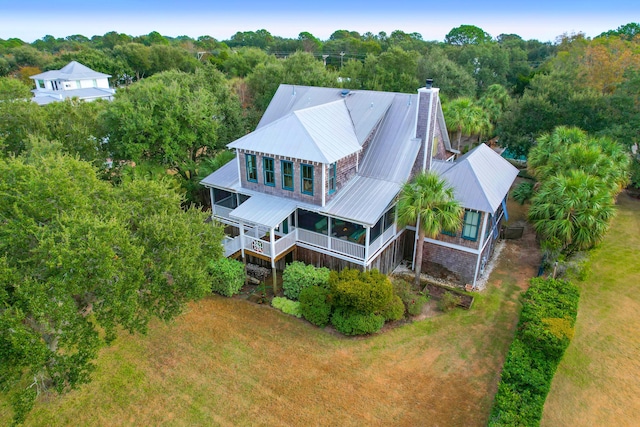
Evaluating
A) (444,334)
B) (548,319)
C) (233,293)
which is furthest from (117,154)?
(548,319)

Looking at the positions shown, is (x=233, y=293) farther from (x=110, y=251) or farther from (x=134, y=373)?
(x=110, y=251)

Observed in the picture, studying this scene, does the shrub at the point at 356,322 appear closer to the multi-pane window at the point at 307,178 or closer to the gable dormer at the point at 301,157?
the gable dormer at the point at 301,157

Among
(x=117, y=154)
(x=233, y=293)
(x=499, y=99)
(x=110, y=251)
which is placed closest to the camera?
(x=110, y=251)

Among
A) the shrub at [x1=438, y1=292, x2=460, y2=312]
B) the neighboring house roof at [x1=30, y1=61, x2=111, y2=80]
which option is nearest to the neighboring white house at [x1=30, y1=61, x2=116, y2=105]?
the neighboring house roof at [x1=30, y1=61, x2=111, y2=80]

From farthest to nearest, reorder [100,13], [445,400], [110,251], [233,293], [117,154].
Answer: [100,13], [117,154], [233,293], [445,400], [110,251]

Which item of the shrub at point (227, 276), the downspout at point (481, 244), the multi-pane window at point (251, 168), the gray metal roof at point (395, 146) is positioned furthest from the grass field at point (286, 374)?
the gray metal roof at point (395, 146)

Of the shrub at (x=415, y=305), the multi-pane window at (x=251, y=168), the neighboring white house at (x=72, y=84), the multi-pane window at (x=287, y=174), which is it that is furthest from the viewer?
the neighboring white house at (x=72, y=84)

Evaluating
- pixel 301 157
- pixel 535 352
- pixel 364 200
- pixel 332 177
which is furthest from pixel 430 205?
pixel 535 352
